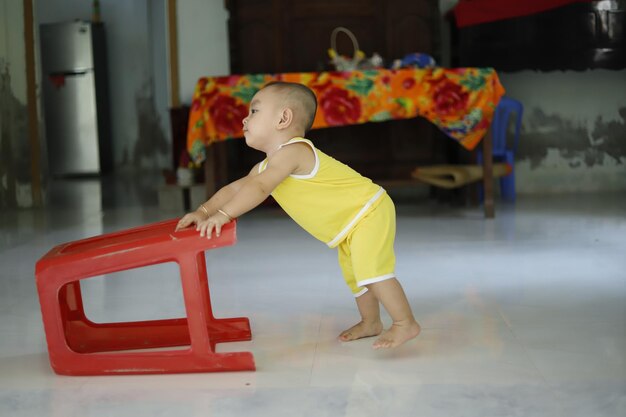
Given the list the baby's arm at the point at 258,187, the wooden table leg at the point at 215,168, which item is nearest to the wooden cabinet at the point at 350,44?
the wooden table leg at the point at 215,168

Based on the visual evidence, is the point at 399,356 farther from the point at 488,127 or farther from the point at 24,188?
the point at 24,188

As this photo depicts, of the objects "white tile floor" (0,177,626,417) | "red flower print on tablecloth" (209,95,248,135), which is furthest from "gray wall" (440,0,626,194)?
"red flower print on tablecloth" (209,95,248,135)

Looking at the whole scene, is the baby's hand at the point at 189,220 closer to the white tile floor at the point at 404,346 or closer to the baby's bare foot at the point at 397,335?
the white tile floor at the point at 404,346

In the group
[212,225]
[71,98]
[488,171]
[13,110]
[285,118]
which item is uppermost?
[71,98]

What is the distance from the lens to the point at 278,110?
7.59ft

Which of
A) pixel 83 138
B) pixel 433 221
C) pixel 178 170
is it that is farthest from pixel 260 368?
pixel 83 138

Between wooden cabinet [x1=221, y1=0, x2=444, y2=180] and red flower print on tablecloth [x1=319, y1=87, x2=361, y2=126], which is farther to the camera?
wooden cabinet [x1=221, y1=0, x2=444, y2=180]

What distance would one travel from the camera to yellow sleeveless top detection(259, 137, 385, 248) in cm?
230

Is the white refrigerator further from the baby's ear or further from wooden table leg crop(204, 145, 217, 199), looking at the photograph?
the baby's ear

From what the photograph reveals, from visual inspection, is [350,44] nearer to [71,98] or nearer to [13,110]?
[13,110]

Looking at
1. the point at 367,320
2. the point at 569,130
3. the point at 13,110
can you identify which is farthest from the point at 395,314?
the point at 13,110

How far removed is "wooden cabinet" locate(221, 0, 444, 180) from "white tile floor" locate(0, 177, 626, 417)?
1.40 metres

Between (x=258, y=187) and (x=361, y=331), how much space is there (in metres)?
0.51

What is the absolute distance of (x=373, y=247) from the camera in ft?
7.45
